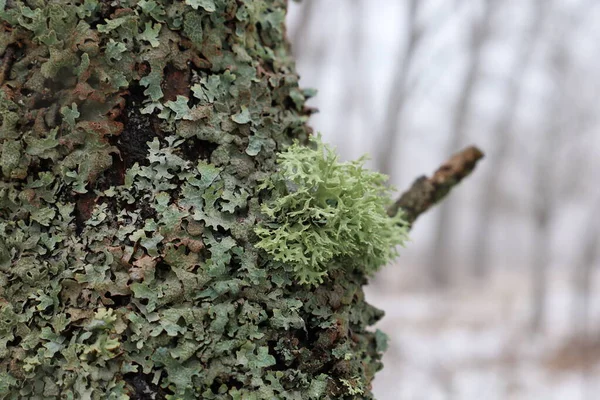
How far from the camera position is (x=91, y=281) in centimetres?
71

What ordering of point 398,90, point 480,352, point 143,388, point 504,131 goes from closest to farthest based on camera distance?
point 143,388 → point 480,352 → point 398,90 → point 504,131

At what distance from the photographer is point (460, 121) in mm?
12883

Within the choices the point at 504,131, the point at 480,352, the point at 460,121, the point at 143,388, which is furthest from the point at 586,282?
the point at 143,388

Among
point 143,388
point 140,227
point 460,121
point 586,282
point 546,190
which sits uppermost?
point 460,121

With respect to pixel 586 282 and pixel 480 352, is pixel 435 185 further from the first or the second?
pixel 586 282

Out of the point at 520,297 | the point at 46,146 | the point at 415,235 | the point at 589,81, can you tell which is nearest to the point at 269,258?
the point at 46,146

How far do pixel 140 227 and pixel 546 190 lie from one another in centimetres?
803

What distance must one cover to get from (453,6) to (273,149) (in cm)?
1061

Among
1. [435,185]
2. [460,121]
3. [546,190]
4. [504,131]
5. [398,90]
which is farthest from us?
[504,131]

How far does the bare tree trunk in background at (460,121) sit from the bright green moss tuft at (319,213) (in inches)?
472

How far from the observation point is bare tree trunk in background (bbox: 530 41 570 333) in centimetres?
784

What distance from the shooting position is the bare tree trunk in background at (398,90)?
982 centimetres

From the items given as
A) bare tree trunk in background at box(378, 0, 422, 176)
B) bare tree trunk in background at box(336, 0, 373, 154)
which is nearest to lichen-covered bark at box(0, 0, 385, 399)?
bare tree trunk in background at box(378, 0, 422, 176)

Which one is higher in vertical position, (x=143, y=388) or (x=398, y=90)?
(x=398, y=90)
